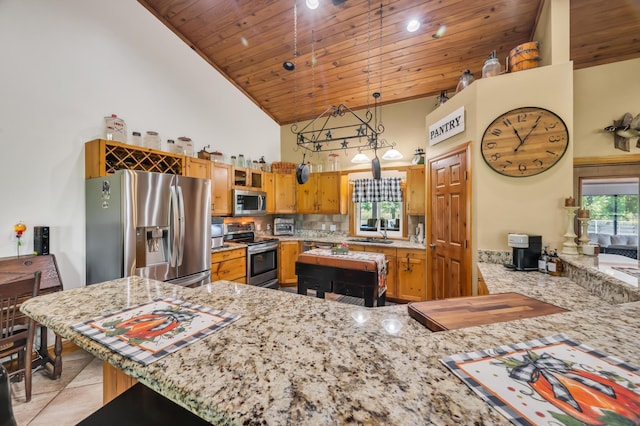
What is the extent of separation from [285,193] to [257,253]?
140cm

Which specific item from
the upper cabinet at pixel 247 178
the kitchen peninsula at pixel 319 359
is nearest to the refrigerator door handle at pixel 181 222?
the upper cabinet at pixel 247 178

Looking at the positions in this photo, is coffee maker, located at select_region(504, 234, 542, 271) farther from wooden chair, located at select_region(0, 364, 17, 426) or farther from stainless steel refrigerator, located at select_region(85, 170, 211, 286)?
stainless steel refrigerator, located at select_region(85, 170, 211, 286)

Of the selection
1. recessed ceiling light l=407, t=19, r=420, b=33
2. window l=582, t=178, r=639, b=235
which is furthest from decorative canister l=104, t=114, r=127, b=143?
window l=582, t=178, r=639, b=235

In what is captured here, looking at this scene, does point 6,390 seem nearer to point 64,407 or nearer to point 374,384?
point 374,384

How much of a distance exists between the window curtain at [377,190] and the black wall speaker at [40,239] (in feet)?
13.5

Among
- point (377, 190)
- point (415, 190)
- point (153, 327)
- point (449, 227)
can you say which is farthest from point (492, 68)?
point (153, 327)

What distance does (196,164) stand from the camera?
12.4 ft

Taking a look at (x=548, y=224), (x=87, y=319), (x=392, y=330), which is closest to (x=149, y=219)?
(x=87, y=319)

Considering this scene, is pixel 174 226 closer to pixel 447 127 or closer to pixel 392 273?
pixel 392 273

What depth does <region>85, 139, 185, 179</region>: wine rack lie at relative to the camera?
2797mm

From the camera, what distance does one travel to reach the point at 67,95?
2.83m

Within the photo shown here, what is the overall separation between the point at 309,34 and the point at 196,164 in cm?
242

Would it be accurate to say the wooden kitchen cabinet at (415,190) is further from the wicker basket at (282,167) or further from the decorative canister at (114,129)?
the decorative canister at (114,129)

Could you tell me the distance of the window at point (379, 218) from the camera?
185 inches
